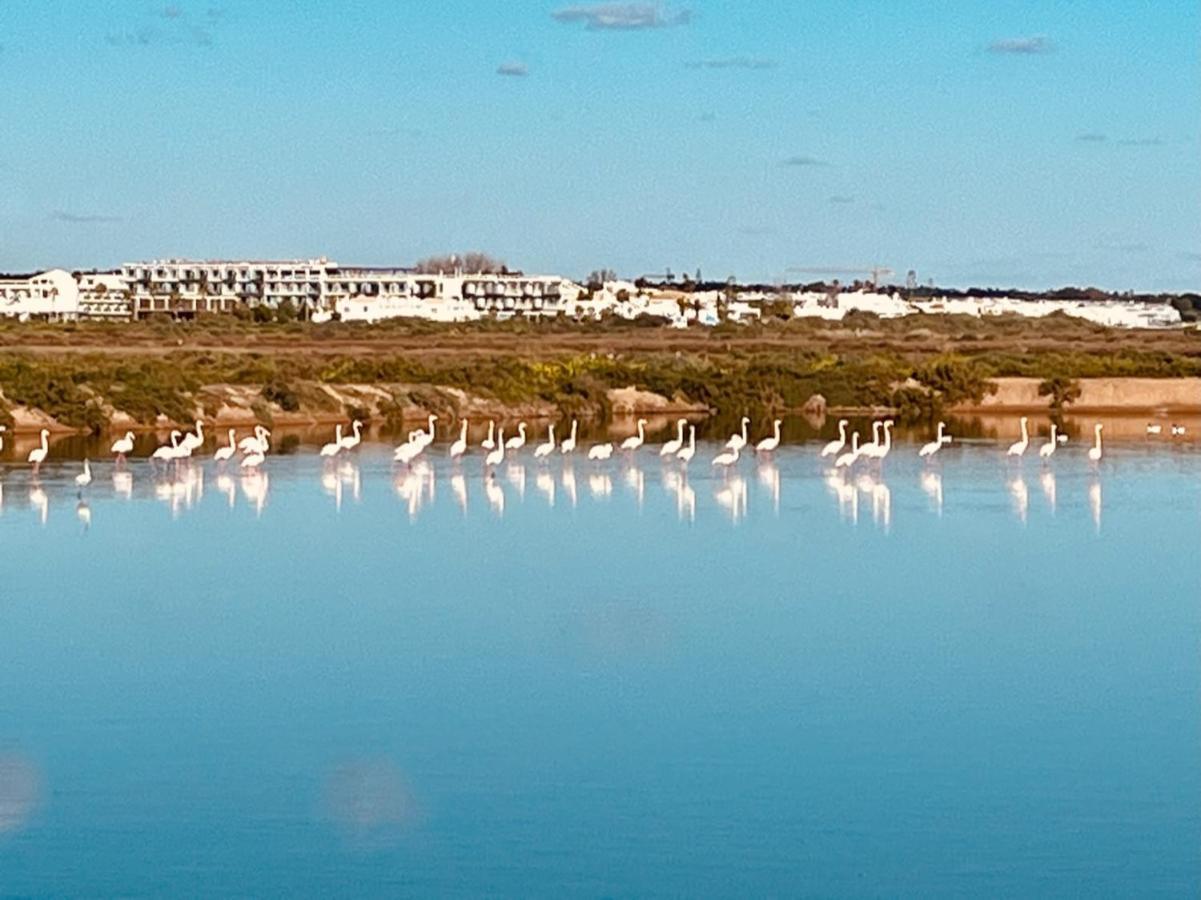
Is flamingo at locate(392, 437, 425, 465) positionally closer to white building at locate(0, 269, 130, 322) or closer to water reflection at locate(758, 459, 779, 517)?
water reflection at locate(758, 459, 779, 517)

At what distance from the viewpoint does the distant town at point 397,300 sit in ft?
339

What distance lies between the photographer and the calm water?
11.3 metres

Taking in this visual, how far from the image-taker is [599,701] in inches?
584

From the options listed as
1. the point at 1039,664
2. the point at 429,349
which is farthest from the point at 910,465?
the point at 429,349

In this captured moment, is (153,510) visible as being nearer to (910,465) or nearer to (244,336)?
(910,465)

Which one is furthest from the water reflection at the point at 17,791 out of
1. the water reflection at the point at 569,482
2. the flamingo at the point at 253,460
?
the flamingo at the point at 253,460

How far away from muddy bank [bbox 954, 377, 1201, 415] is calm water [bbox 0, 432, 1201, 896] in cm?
2206

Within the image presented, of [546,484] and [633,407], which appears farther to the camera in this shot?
[633,407]

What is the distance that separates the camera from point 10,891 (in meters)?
10.6

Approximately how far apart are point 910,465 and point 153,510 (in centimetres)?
1088

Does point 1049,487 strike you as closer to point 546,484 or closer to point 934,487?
point 934,487

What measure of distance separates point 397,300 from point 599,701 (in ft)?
305

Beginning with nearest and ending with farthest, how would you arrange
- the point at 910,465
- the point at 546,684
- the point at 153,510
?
1. the point at 546,684
2. the point at 153,510
3. the point at 910,465

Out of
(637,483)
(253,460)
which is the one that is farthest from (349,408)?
(637,483)
